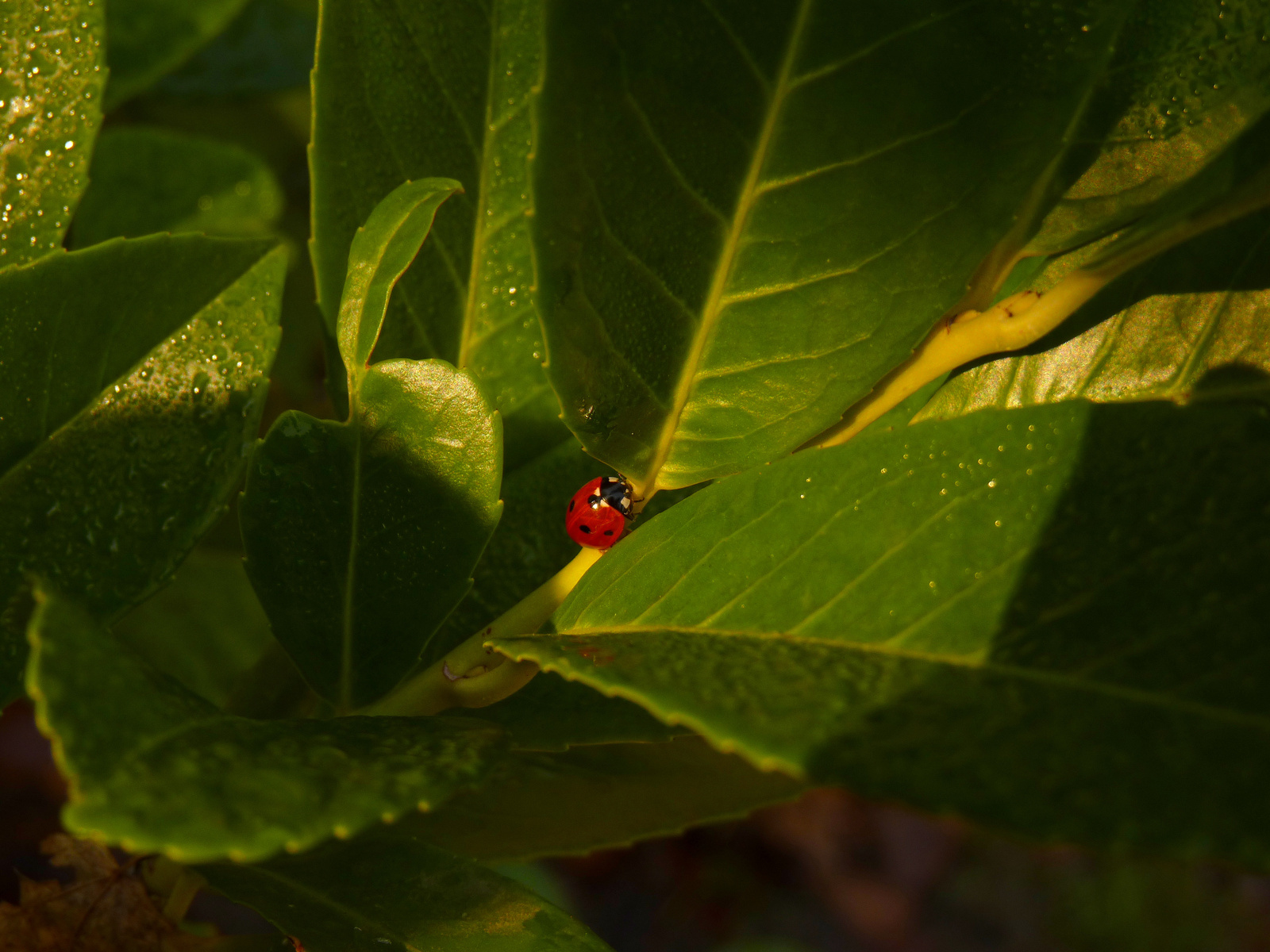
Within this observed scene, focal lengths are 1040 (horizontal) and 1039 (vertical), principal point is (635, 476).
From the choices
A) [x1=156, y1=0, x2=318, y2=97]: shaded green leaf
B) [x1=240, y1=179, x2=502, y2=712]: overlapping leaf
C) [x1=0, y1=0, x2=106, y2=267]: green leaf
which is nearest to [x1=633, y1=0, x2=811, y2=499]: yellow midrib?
[x1=240, y1=179, x2=502, y2=712]: overlapping leaf

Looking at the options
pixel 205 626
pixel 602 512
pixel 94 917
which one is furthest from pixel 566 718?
pixel 205 626

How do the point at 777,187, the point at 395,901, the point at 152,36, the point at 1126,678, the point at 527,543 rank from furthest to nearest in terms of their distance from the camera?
the point at 152,36 → the point at 527,543 → the point at 395,901 → the point at 777,187 → the point at 1126,678

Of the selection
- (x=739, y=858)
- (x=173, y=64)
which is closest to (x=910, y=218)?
(x=173, y=64)

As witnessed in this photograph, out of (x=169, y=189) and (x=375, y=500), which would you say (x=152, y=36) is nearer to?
(x=169, y=189)

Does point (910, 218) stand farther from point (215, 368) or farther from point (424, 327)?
point (215, 368)

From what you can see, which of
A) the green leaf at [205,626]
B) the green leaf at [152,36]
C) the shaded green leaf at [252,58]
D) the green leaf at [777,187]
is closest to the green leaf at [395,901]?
the green leaf at [777,187]

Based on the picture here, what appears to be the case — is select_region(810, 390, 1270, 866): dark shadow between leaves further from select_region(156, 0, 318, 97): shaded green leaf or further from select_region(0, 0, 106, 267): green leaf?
select_region(156, 0, 318, 97): shaded green leaf
